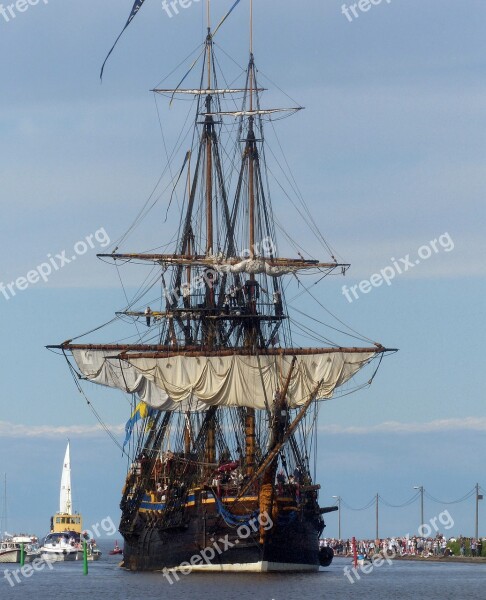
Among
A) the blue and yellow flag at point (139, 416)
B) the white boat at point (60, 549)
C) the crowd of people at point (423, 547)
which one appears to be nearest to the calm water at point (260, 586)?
the blue and yellow flag at point (139, 416)

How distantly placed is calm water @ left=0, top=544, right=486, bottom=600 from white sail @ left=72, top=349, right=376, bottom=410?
10.2 metres

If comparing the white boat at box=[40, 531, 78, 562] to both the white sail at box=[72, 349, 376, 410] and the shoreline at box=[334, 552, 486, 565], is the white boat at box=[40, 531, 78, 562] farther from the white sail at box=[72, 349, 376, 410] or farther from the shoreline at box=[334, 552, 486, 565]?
the white sail at box=[72, 349, 376, 410]

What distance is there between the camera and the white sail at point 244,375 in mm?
92062

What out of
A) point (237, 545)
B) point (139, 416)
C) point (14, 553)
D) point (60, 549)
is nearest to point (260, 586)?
point (237, 545)

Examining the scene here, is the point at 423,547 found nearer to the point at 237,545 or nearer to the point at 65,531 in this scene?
the point at 65,531

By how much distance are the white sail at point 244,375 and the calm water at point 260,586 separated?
1023cm

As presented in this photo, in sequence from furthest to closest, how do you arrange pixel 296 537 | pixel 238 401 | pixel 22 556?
pixel 22 556 < pixel 238 401 < pixel 296 537

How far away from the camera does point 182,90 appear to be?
9838cm

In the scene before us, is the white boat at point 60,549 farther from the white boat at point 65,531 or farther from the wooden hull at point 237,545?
the wooden hull at point 237,545

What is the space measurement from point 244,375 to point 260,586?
1752cm

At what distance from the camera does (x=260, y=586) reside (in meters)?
77.3

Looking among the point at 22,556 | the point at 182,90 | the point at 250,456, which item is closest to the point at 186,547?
the point at 250,456

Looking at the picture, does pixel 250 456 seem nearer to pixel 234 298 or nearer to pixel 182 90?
pixel 234 298

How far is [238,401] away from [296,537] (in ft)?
30.6
